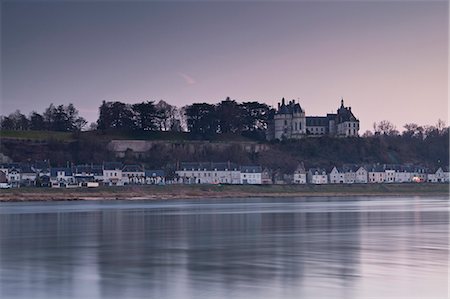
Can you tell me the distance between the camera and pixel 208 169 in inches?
3211

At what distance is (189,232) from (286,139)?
75264 millimetres

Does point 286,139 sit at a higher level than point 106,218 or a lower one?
higher

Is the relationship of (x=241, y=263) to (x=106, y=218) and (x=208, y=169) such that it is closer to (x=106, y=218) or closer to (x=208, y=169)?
(x=106, y=218)

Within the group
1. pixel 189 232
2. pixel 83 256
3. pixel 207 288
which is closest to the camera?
pixel 207 288

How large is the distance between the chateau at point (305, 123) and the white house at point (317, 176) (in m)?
18.7

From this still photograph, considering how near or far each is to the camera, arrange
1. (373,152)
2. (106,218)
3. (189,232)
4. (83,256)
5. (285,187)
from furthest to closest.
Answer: (373,152)
(285,187)
(106,218)
(189,232)
(83,256)

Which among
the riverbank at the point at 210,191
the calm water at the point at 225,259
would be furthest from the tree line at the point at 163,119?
the calm water at the point at 225,259

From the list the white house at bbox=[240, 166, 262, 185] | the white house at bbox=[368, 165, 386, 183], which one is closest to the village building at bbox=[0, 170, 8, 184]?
the white house at bbox=[240, 166, 262, 185]

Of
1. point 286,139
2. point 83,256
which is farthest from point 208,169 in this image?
point 83,256

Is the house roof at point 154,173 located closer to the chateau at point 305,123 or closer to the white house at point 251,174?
the white house at point 251,174

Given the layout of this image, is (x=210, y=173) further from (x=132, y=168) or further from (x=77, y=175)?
(x=77, y=175)

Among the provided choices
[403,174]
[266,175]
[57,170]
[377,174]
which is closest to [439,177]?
[403,174]

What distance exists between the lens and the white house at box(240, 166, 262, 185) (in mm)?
81625

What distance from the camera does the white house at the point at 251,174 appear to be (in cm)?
8162
